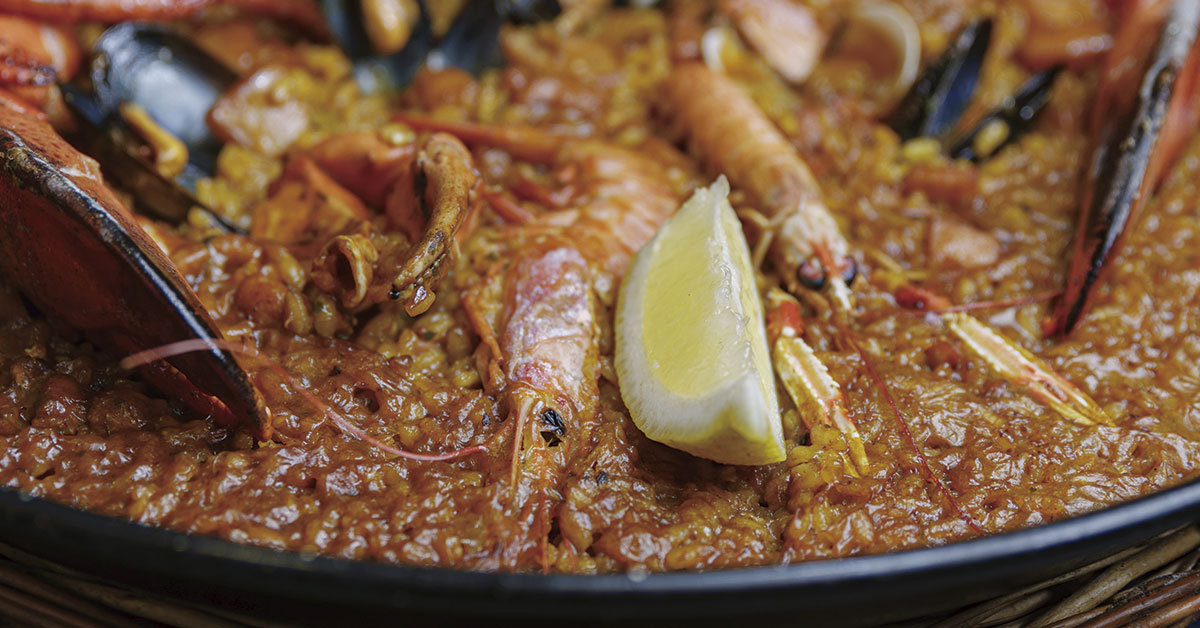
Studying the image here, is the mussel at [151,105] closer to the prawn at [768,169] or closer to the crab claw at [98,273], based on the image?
the crab claw at [98,273]

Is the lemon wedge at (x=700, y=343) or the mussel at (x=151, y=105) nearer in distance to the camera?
the lemon wedge at (x=700, y=343)

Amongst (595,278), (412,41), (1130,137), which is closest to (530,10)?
(412,41)

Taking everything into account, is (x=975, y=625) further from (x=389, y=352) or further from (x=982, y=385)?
(x=389, y=352)

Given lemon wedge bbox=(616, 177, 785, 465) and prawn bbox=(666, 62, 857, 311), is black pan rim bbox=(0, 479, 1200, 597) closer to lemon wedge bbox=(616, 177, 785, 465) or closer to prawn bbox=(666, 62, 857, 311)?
lemon wedge bbox=(616, 177, 785, 465)

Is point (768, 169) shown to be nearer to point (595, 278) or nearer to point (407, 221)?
point (595, 278)

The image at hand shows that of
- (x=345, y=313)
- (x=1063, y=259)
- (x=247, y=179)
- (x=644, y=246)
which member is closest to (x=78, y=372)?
(x=345, y=313)

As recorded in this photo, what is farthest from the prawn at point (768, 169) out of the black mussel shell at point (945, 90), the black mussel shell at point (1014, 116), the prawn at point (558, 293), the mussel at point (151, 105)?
the mussel at point (151, 105)
